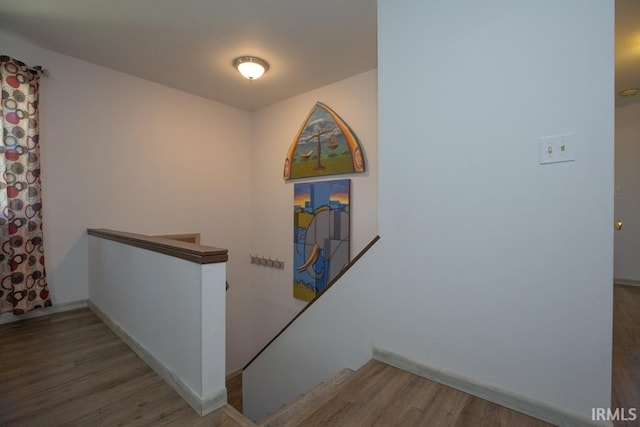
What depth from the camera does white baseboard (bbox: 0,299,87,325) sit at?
7.56 ft

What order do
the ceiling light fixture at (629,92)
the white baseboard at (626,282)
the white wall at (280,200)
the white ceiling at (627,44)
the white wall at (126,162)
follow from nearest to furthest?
the white ceiling at (627,44) < the white wall at (126,162) < the white wall at (280,200) < the ceiling light fixture at (629,92) < the white baseboard at (626,282)

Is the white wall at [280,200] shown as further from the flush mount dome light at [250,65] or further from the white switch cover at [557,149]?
the white switch cover at [557,149]

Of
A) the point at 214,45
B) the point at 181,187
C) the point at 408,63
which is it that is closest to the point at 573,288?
the point at 408,63

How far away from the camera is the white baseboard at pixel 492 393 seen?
3.80 feet

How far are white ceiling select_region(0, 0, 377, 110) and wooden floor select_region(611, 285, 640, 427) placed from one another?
2662 millimetres

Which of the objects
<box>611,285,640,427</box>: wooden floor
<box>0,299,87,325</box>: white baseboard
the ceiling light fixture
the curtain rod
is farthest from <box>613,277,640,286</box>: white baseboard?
the curtain rod

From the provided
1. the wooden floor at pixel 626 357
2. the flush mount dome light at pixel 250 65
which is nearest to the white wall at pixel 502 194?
the wooden floor at pixel 626 357

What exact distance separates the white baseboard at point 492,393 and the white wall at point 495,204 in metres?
0.02

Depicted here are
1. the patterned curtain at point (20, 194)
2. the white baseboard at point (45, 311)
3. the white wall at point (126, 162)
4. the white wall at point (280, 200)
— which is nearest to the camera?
the patterned curtain at point (20, 194)

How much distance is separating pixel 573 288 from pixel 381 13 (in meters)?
1.79

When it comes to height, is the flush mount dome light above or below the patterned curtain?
above

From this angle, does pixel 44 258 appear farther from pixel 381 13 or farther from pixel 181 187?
pixel 381 13

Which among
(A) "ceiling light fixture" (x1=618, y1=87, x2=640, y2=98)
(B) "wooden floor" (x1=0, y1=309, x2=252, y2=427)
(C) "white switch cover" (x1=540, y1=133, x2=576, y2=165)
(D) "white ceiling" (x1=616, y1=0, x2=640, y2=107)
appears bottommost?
(B) "wooden floor" (x1=0, y1=309, x2=252, y2=427)

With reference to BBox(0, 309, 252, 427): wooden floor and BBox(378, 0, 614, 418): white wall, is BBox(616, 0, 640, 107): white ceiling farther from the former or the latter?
BBox(0, 309, 252, 427): wooden floor
